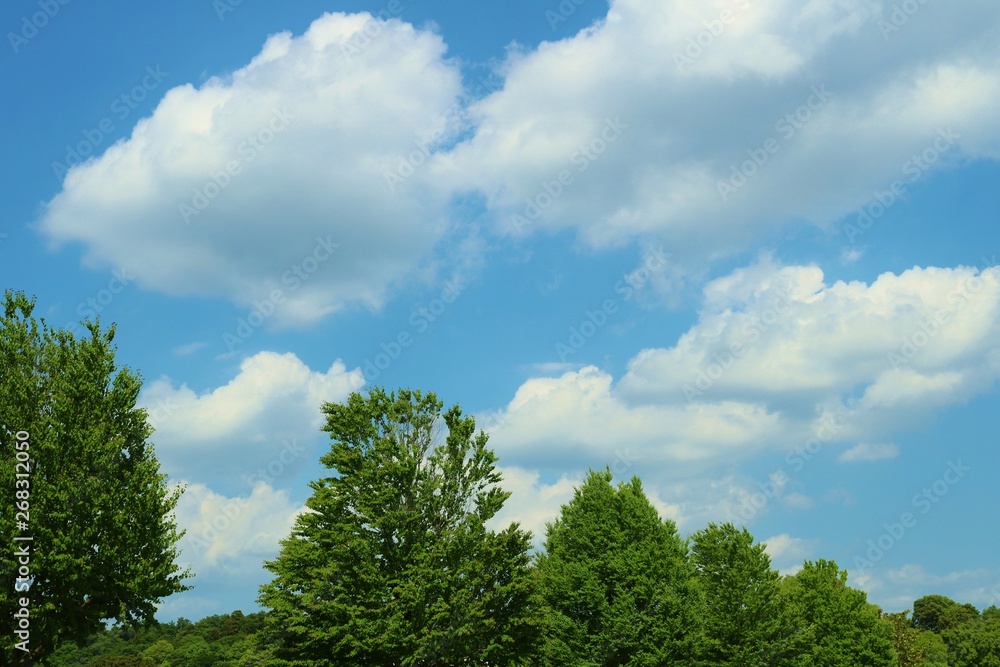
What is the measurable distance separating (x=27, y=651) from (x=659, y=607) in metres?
32.0

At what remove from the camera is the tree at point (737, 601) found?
4862 centimetres

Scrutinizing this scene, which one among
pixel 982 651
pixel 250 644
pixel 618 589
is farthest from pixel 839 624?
pixel 250 644

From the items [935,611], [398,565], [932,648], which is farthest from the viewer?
[935,611]

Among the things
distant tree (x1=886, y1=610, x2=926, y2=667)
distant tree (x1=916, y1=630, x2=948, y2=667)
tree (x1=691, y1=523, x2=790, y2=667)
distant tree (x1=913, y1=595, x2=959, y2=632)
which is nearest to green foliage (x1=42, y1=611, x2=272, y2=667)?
distant tree (x1=886, y1=610, x2=926, y2=667)

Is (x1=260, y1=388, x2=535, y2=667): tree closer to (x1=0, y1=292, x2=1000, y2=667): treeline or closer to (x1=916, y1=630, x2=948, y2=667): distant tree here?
(x1=0, y1=292, x2=1000, y2=667): treeline

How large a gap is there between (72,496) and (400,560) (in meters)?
Answer: 15.5

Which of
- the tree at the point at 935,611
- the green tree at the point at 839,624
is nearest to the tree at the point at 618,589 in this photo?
the green tree at the point at 839,624

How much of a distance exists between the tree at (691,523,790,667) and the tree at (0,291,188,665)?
31.9 metres

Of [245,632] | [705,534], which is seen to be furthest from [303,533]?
[245,632]

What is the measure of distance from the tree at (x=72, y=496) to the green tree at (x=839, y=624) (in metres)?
46.8

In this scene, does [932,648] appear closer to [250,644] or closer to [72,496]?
[250,644]

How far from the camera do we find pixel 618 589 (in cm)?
4616

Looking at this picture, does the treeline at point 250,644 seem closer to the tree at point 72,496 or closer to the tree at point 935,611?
the tree at point 935,611

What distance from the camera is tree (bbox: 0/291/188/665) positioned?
2673cm
